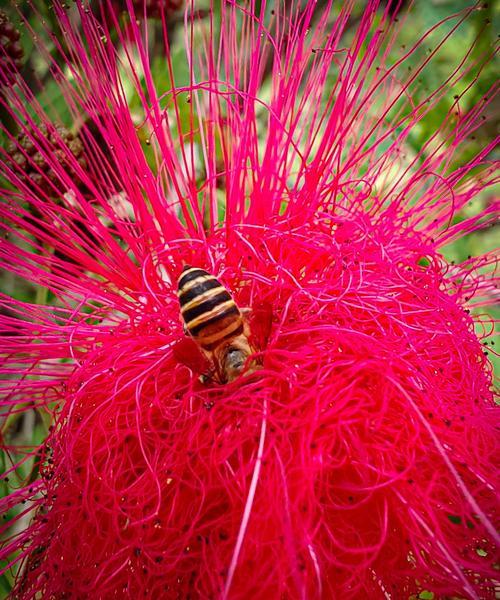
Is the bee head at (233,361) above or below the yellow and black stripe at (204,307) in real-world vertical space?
below

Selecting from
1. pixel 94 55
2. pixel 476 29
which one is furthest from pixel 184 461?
pixel 476 29

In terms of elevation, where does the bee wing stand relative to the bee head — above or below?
above

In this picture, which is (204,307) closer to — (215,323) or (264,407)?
(215,323)

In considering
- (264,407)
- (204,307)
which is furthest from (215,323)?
(264,407)

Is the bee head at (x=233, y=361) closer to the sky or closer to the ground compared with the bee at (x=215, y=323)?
closer to the ground

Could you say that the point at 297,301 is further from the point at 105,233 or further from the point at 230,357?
the point at 105,233

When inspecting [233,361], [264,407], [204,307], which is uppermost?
[204,307]
